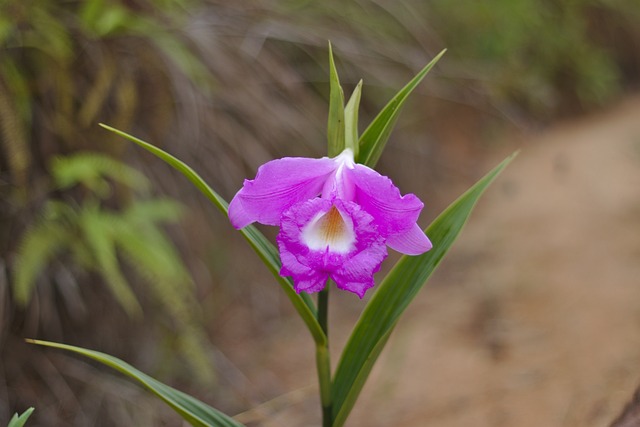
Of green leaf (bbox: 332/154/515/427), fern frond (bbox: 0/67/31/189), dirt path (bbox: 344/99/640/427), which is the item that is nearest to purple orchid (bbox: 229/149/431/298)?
green leaf (bbox: 332/154/515/427)

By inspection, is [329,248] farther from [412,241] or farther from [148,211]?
[148,211]

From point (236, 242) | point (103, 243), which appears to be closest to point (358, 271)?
point (103, 243)

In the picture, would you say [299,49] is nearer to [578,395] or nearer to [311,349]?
[311,349]

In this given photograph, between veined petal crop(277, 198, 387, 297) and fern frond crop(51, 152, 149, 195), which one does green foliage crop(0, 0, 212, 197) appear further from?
veined petal crop(277, 198, 387, 297)

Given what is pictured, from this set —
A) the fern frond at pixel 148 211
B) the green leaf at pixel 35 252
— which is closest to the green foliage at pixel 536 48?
the fern frond at pixel 148 211

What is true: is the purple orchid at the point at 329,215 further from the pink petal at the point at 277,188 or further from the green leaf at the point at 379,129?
the green leaf at the point at 379,129
